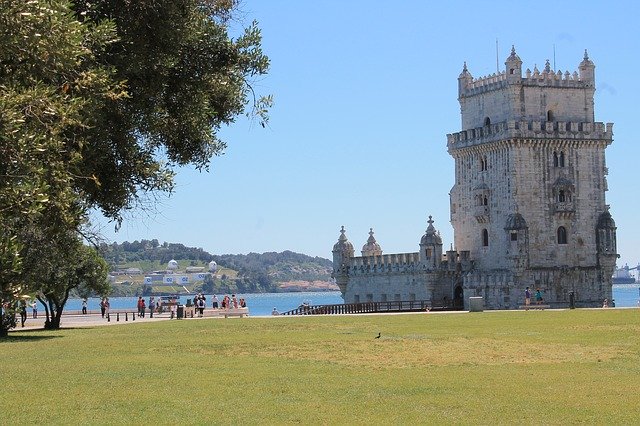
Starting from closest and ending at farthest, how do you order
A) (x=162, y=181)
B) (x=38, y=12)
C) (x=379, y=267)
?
(x=38, y=12), (x=162, y=181), (x=379, y=267)

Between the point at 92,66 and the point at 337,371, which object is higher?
the point at 92,66

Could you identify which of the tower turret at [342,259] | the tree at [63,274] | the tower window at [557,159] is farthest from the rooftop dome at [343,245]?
the tree at [63,274]

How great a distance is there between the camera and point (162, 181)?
19266mm

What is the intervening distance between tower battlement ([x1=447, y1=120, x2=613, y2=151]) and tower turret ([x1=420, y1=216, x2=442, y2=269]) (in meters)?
6.83

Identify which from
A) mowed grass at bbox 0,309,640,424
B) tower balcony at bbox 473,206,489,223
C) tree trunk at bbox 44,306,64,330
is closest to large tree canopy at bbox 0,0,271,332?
mowed grass at bbox 0,309,640,424

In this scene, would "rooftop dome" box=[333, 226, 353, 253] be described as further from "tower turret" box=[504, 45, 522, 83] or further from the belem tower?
"tower turret" box=[504, 45, 522, 83]

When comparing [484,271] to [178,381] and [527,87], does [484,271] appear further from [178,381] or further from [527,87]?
[178,381]

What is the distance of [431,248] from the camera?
87.0 m

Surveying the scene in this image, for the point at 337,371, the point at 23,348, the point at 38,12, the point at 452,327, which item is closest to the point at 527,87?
the point at 452,327

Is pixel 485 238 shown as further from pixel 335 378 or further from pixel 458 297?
pixel 335 378

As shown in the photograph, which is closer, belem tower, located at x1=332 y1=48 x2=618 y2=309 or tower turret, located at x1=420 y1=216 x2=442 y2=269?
belem tower, located at x1=332 y1=48 x2=618 y2=309

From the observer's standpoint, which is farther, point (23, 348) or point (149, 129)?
point (23, 348)

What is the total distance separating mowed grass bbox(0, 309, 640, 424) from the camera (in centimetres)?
1988

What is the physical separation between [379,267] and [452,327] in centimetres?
4884
